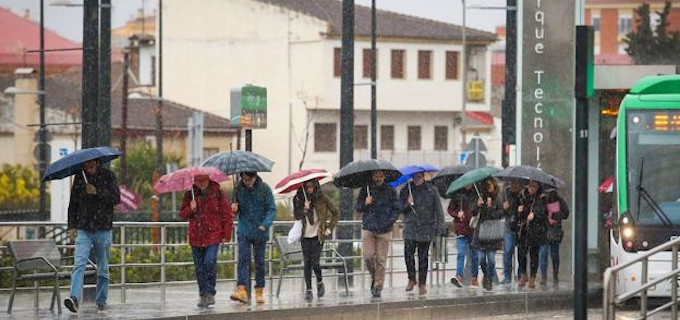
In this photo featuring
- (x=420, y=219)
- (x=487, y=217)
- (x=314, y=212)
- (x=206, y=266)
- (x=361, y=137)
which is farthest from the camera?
(x=361, y=137)

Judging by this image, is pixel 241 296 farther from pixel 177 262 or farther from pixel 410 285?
pixel 177 262

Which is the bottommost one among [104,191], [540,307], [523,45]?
[540,307]

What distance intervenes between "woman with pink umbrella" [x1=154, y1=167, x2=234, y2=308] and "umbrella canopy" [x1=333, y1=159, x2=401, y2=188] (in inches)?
105

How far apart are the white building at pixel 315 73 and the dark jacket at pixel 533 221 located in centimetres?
5362

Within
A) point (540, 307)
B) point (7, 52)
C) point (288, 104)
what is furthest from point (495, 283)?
point (7, 52)

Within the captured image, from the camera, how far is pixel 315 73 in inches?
3172

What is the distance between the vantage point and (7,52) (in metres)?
98.0

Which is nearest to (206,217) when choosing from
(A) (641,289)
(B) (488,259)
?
(B) (488,259)

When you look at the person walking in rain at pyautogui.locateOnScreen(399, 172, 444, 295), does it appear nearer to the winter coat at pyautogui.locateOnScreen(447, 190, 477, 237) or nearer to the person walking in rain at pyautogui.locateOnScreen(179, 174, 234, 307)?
the winter coat at pyautogui.locateOnScreen(447, 190, 477, 237)

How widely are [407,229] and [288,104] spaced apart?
56.9 m

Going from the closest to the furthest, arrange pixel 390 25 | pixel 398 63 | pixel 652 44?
pixel 398 63
pixel 390 25
pixel 652 44

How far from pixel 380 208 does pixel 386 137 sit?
203 feet

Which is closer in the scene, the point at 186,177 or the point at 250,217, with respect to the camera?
the point at 186,177

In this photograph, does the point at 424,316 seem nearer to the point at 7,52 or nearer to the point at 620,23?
the point at 7,52
